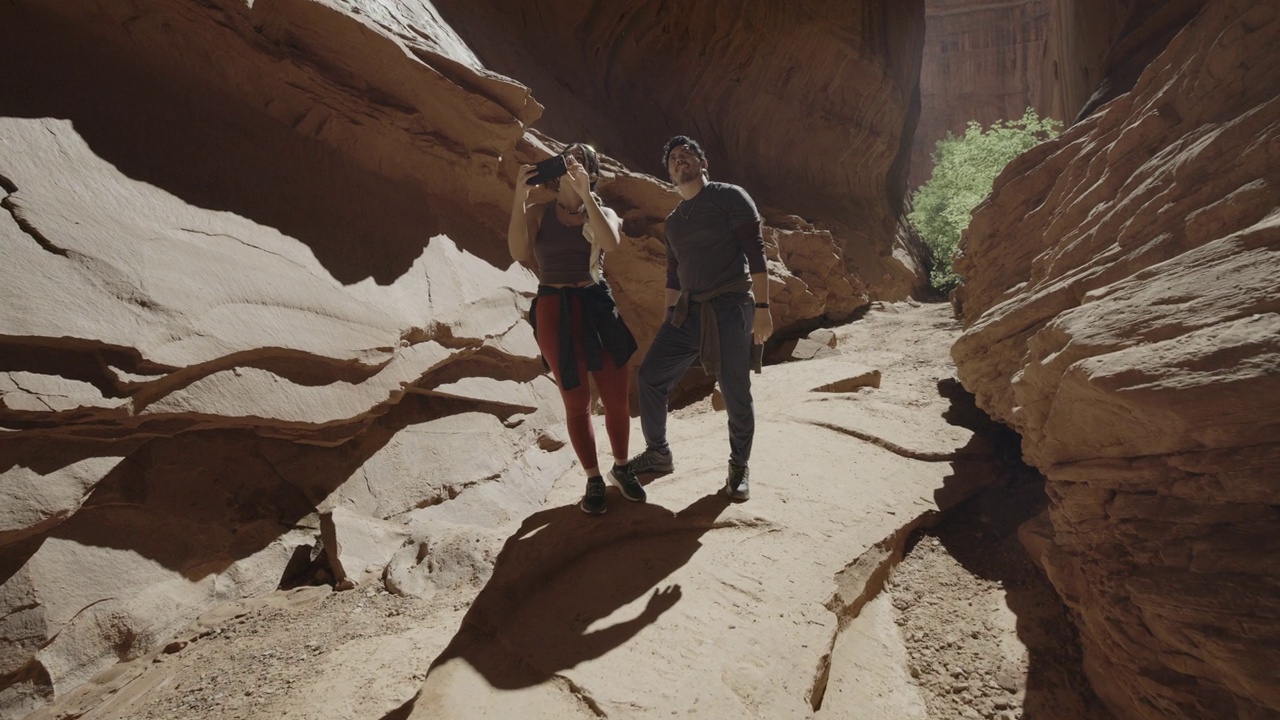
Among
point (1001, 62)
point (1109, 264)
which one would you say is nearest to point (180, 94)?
point (1109, 264)

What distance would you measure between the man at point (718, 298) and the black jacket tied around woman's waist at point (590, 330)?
0.24 meters

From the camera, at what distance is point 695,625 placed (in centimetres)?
206

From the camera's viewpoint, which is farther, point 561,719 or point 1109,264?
point 1109,264

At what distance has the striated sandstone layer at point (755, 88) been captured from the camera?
960cm

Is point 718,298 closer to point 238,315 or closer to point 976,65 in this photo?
point 238,315

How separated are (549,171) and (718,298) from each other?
105 centimetres

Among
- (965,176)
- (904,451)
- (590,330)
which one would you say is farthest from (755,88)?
(590,330)

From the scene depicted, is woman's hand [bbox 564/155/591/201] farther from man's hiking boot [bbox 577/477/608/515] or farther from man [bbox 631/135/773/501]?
man's hiking boot [bbox 577/477/608/515]

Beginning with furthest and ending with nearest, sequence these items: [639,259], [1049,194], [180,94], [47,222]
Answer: [639,259] → [1049,194] → [180,94] → [47,222]

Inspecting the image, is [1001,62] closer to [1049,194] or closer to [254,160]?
[1049,194]

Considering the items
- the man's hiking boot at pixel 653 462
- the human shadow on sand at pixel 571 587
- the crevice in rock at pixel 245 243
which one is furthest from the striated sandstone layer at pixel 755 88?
the human shadow on sand at pixel 571 587

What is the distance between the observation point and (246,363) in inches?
118

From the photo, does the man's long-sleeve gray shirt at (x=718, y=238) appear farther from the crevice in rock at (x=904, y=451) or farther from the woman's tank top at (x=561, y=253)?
the crevice in rock at (x=904, y=451)

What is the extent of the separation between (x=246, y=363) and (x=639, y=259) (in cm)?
494
